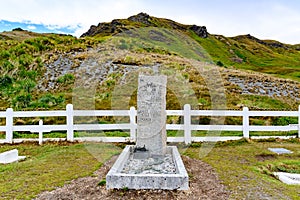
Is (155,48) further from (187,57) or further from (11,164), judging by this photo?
(11,164)

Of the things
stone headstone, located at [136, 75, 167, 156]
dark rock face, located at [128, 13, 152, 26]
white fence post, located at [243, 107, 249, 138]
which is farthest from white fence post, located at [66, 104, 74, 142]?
dark rock face, located at [128, 13, 152, 26]

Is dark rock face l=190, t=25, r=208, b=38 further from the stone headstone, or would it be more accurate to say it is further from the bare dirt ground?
the bare dirt ground

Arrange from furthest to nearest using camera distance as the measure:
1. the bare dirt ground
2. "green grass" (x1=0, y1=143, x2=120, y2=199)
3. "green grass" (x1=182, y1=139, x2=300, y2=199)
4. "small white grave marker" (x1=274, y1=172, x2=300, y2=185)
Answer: "small white grave marker" (x1=274, y1=172, x2=300, y2=185) < "green grass" (x1=0, y1=143, x2=120, y2=199) < "green grass" (x1=182, y1=139, x2=300, y2=199) < the bare dirt ground

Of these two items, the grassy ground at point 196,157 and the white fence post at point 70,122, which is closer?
the grassy ground at point 196,157

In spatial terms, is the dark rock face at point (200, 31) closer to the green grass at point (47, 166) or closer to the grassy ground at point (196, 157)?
the grassy ground at point (196, 157)

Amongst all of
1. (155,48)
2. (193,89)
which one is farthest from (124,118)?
(155,48)

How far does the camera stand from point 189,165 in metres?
7.14

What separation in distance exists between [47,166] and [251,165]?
5.09 metres

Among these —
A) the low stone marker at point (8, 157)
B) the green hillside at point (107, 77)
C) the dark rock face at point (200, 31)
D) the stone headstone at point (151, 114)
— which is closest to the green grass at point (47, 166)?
the low stone marker at point (8, 157)

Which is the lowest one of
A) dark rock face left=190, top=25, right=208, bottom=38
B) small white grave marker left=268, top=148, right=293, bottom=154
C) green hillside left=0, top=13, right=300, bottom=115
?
small white grave marker left=268, top=148, right=293, bottom=154

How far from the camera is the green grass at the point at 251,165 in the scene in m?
5.38

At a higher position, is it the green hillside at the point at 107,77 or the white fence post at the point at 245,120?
the green hillside at the point at 107,77

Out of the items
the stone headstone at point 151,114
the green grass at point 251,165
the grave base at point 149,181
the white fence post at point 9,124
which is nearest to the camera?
the grave base at point 149,181

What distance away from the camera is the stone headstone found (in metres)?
→ 6.97
